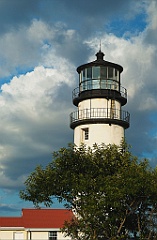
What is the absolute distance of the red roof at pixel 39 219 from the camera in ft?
120

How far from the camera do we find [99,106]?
3444 cm

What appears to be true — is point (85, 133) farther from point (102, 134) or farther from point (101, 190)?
point (101, 190)

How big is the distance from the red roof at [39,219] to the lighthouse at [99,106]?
6.29 meters

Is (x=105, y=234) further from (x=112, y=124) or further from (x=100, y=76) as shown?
(x=100, y=76)

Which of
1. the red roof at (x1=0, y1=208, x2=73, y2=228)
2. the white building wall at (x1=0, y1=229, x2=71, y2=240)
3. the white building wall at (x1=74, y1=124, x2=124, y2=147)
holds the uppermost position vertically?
the white building wall at (x1=74, y1=124, x2=124, y2=147)

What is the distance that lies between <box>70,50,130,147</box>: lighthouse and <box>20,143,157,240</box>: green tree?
18.2ft

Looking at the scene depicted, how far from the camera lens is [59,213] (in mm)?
37969

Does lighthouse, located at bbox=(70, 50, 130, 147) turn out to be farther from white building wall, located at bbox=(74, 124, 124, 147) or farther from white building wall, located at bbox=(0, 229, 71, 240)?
white building wall, located at bbox=(0, 229, 71, 240)

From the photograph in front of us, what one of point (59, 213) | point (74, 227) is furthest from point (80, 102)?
point (74, 227)

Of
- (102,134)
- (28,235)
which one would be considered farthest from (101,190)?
(28,235)

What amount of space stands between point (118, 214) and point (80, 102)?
11595mm

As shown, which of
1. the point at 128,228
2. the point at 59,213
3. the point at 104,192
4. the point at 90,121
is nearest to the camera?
the point at 104,192

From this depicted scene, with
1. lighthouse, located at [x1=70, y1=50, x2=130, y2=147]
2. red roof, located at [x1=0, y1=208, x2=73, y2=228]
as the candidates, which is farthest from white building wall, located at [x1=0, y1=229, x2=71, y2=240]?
lighthouse, located at [x1=70, y1=50, x2=130, y2=147]

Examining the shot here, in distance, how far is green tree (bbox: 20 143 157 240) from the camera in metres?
24.9
